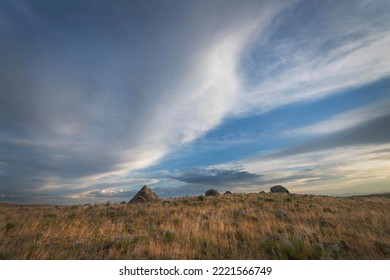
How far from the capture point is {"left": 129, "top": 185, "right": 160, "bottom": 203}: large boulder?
107 ft

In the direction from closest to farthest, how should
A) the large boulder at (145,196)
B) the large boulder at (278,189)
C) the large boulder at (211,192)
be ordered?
the large boulder at (145,196) → the large boulder at (211,192) → the large boulder at (278,189)

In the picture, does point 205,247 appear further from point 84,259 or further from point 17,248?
point 17,248

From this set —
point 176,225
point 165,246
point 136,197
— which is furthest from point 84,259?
point 136,197

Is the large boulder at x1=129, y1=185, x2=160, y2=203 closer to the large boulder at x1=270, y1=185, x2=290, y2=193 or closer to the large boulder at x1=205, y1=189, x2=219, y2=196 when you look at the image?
the large boulder at x1=205, y1=189, x2=219, y2=196

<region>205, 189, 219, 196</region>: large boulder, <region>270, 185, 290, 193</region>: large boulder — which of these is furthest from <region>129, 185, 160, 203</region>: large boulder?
<region>270, 185, 290, 193</region>: large boulder

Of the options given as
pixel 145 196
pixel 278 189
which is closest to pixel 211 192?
pixel 145 196

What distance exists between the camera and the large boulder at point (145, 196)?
32500mm

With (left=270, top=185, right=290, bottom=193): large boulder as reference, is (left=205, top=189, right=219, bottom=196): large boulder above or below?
below

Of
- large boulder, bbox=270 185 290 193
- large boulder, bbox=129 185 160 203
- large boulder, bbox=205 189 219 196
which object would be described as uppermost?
large boulder, bbox=270 185 290 193

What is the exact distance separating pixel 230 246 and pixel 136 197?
982 inches

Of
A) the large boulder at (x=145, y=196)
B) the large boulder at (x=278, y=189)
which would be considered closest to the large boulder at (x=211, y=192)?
the large boulder at (x=145, y=196)

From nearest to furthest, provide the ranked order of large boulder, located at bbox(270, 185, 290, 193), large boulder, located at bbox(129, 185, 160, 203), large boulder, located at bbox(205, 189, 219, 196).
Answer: large boulder, located at bbox(129, 185, 160, 203) → large boulder, located at bbox(205, 189, 219, 196) → large boulder, located at bbox(270, 185, 290, 193)

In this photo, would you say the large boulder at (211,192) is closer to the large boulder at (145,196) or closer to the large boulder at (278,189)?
the large boulder at (145,196)
